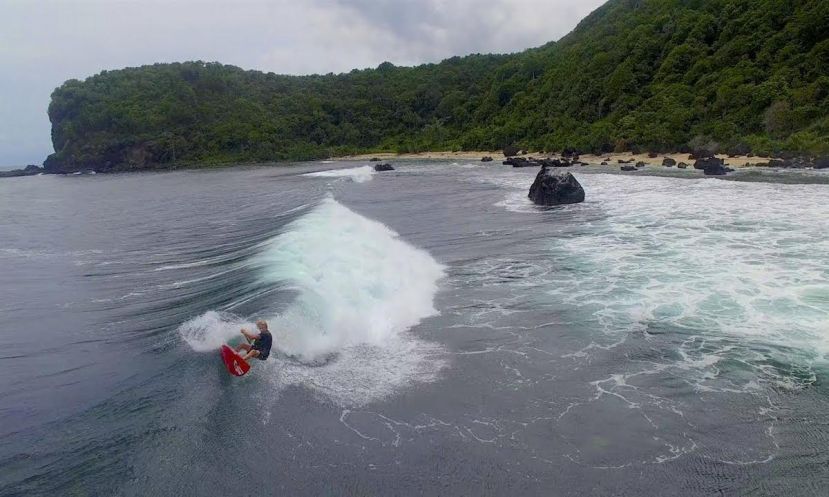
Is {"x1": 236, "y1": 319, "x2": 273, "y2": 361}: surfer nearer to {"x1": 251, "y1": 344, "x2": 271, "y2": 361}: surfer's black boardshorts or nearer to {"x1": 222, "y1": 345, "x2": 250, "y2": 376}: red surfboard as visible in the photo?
{"x1": 251, "y1": 344, "x2": 271, "y2": 361}: surfer's black boardshorts

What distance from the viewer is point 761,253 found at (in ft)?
54.6

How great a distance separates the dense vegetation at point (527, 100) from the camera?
52750 millimetres

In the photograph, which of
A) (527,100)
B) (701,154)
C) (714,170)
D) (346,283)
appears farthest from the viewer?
(527,100)

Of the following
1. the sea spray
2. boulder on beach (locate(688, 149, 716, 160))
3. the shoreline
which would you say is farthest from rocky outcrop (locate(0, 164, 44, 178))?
boulder on beach (locate(688, 149, 716, 160))

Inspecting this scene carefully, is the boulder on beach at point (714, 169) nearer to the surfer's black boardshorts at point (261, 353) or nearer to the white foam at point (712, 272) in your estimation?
the white foam at point (712, 272)

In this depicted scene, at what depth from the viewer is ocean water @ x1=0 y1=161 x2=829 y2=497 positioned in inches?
287

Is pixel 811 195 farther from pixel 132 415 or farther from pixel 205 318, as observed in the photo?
pixel 132 415

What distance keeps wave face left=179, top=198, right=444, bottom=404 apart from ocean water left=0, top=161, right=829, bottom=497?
0.07 m

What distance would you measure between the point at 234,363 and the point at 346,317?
117 inches

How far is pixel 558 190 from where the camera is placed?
97.5 feet

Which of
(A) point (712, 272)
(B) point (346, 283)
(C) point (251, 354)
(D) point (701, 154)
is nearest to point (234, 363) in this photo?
(C) point (251, 354)

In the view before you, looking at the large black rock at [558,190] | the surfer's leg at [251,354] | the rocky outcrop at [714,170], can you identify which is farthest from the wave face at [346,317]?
the rocky outcrop at [714,170]

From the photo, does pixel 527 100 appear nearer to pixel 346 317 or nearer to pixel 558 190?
pixel 558 190

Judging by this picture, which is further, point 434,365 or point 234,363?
point 434,365
